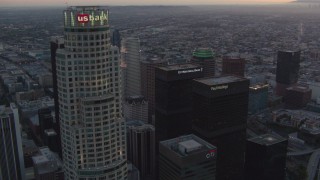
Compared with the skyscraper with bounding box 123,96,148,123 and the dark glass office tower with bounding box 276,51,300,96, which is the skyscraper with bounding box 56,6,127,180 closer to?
the skyscraper with bounding box 123,96,148,123

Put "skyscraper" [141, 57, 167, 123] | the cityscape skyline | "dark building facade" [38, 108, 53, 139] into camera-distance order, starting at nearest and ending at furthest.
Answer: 1. the cityscape skyline
2. "dark building facade" [38, 108, 53, 139]
3. "skyscraper" [141, 57, 167, 123]

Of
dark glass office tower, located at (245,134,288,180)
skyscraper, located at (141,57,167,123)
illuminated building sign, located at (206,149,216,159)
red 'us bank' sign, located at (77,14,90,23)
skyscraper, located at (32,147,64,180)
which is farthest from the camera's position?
skyscraper, located at (141,57,167,123)

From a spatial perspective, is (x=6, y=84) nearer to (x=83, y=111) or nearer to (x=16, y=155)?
(x=16, y=155)

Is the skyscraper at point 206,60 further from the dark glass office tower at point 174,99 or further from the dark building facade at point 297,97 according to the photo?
the dark building facade at point 297,97

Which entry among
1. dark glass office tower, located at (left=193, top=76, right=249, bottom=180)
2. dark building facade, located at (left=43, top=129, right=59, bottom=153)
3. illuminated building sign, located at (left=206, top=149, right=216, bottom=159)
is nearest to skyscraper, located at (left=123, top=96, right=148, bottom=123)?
dark building facade, located at (left=43, top=129, right=59, bottom=153)

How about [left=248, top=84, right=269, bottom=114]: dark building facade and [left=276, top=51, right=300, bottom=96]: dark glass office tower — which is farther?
[left=276, top=51, right=300, bottom=96]: dark glass office tower

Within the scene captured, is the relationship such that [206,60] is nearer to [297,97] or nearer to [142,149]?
[142,149]

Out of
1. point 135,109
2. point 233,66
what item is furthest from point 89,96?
point 233,66
